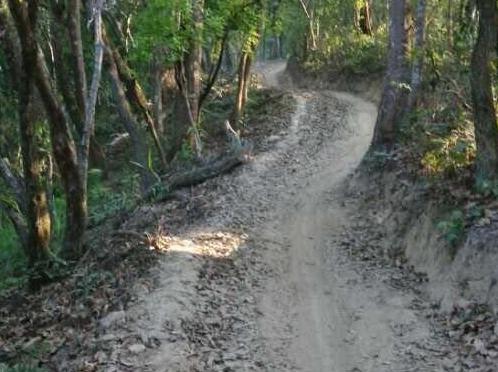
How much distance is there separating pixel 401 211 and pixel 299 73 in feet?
80.5

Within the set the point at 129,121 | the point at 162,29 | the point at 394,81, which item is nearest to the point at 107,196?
the point at 129,121

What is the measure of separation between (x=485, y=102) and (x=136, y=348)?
5.60 m

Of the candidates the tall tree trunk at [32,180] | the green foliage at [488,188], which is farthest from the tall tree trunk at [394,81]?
the tall tree trunk at [32,180]

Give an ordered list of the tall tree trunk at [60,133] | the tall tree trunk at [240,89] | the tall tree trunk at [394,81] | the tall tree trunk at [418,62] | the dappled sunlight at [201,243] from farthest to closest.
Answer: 1. the tall tree trunk at [240,89]
2. the tall tree trunk at [418,62]
3. the tall tree trunk at [394,81]
4. the dappled sunlight at [201,243]
5. the tall tree trunk at [60,133]

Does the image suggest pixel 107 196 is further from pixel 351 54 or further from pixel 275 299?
pixel 351 54

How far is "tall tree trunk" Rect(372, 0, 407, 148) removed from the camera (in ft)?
41.0

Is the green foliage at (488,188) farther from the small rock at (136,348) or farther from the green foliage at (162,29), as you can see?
the green foliage at (162,29)

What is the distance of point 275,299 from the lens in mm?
8492

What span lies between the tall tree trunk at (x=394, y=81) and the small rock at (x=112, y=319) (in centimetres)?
714

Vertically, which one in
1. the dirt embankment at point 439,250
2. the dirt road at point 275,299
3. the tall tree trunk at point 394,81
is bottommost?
the dirt road at point 275,299

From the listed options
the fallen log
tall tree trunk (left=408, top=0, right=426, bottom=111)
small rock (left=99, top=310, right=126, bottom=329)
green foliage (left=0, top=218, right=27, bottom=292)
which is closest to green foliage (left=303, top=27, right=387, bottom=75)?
the fallen log

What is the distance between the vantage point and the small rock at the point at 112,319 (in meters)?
7.59

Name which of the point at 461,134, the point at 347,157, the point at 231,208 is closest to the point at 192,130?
the point at 347,157

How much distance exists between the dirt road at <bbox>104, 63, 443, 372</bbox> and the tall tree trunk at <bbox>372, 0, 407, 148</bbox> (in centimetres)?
154
